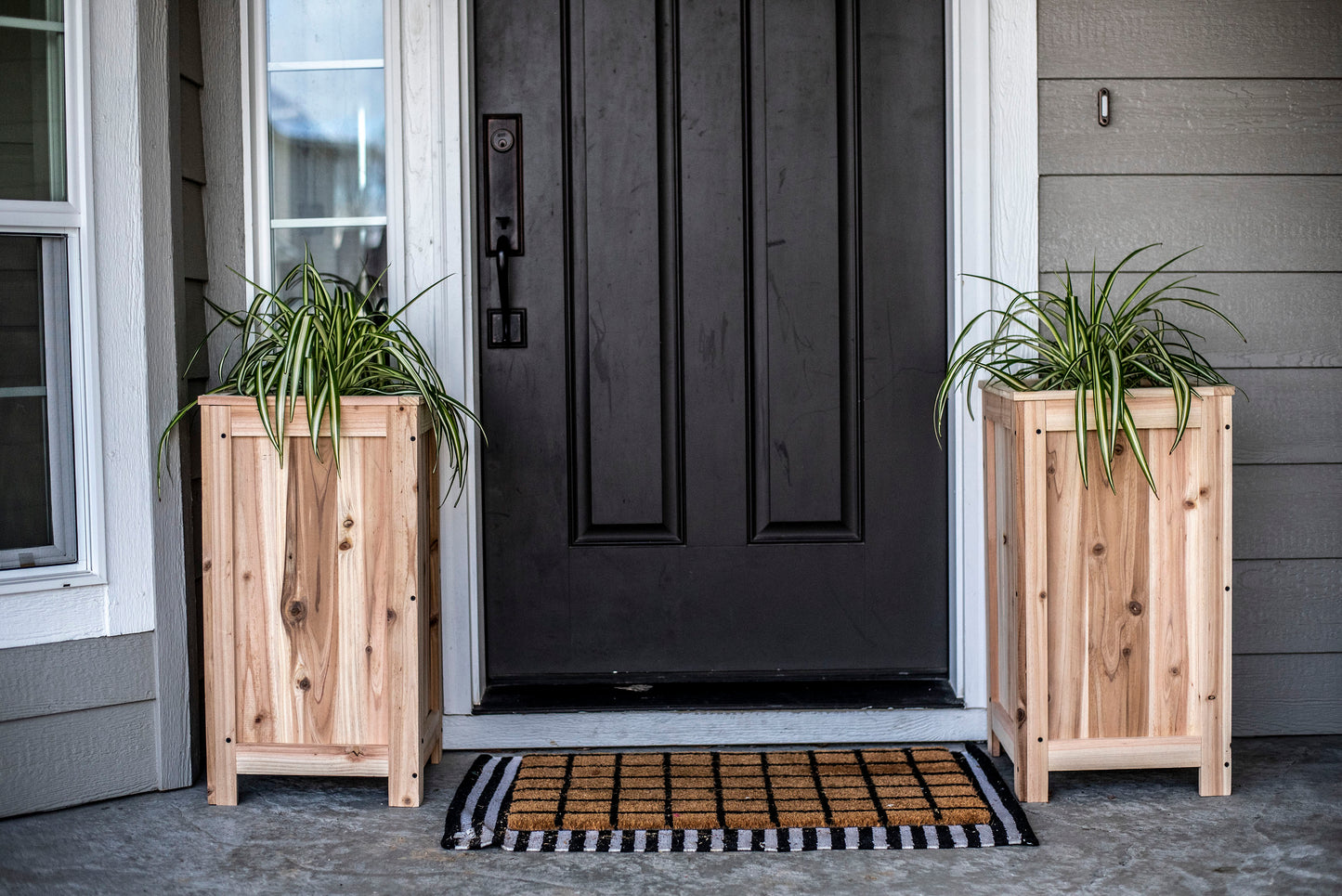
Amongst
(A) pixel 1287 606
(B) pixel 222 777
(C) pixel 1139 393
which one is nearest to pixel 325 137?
(B) pixel 222 777

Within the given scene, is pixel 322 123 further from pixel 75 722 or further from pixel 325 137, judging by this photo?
pixel 75 722

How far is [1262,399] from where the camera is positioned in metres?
2.34

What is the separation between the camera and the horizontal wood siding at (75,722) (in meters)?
2.04

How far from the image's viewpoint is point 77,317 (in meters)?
2.08

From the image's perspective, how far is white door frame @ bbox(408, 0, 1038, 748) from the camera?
2283 millimetres

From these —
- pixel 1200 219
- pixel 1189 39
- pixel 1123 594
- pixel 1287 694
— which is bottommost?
pixel 1287 694

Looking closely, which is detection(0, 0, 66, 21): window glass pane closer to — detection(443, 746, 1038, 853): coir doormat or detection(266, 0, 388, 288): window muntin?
detection(266, 0, 388, 288): window muntin

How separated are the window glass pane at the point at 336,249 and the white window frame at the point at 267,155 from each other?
0.01 meters

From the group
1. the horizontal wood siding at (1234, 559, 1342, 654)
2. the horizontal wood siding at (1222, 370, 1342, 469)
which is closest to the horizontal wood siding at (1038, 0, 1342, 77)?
the horizontal wood siding at (1222, 370, 1342, 469)

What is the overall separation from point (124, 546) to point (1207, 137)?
221 cm

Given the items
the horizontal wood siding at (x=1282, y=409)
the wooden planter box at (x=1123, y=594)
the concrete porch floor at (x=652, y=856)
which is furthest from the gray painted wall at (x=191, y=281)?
the horizontal wood siding at (x=1282, y=409)

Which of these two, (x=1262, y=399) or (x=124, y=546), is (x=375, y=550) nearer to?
(x=124, y=546)

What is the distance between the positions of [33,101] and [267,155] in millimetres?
426

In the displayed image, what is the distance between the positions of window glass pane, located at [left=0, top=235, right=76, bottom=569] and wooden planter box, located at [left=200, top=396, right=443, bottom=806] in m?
0.31
